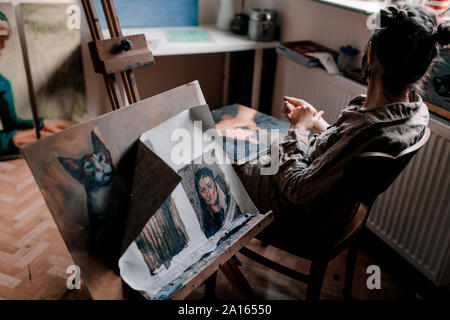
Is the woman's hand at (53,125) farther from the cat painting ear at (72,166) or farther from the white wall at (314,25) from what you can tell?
the cat painting ear at (72,166)

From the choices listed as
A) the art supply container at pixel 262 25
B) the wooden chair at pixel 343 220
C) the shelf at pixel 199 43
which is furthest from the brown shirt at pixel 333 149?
the art supply container at pixel 262 25

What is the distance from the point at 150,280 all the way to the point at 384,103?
29.4 inches

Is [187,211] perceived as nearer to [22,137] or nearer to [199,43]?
[199,43]

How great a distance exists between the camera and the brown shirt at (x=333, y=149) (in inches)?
36.9

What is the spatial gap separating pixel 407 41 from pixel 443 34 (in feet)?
0.28

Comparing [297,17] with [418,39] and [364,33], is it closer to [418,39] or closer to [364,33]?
[364,33]

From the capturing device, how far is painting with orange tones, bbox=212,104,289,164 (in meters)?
1.29

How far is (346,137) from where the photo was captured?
38.2 inches

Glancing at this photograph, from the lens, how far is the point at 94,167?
2.60 feet

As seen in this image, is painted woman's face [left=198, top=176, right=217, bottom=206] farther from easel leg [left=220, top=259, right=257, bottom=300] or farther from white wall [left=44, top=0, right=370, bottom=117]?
white wall [left=44, top=0, right=370, bottom=117]

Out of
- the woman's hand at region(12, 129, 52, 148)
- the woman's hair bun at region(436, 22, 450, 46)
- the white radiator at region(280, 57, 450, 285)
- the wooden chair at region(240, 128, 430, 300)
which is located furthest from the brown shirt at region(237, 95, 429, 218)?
the woman's hand at region(12, 129, 52, 148)

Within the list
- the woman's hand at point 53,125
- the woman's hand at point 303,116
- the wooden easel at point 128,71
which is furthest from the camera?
the woman's hand at point 53,125

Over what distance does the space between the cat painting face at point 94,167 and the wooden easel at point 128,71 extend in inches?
10.5

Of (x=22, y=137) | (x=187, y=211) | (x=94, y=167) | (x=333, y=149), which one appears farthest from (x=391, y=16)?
(x=22, y=137)
